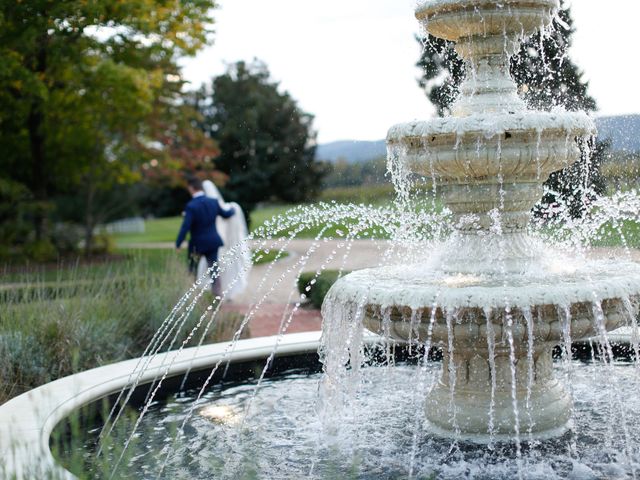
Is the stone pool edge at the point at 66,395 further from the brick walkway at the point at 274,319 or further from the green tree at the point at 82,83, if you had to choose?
the green tree at the point at 82,83

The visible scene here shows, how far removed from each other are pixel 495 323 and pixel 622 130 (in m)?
9.16

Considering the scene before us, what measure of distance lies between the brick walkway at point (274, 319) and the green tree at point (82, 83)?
695cm

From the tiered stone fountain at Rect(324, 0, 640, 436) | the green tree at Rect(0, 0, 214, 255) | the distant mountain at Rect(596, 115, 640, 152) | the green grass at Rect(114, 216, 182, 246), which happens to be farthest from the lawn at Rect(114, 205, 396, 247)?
the tiered stone fountain at Rect(324, 0, 640, 436)

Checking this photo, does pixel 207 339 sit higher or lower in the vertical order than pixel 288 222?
lower

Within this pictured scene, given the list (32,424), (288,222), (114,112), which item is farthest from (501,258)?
(114,112)

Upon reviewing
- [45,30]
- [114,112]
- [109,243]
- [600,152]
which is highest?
[45,30]

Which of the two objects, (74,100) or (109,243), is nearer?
(74,100)

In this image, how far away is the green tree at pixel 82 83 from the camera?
56.9ft

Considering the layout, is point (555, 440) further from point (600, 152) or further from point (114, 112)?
point (114, 112)

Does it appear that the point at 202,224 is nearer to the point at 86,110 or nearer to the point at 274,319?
the point at 274,319

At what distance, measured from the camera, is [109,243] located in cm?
2498

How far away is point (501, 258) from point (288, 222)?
1462 millimetres

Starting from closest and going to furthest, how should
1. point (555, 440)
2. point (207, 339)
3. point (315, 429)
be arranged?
point (555, 440), point (315, 429), point (207, 339)

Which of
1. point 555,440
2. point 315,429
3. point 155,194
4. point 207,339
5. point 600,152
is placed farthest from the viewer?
point 155,194
